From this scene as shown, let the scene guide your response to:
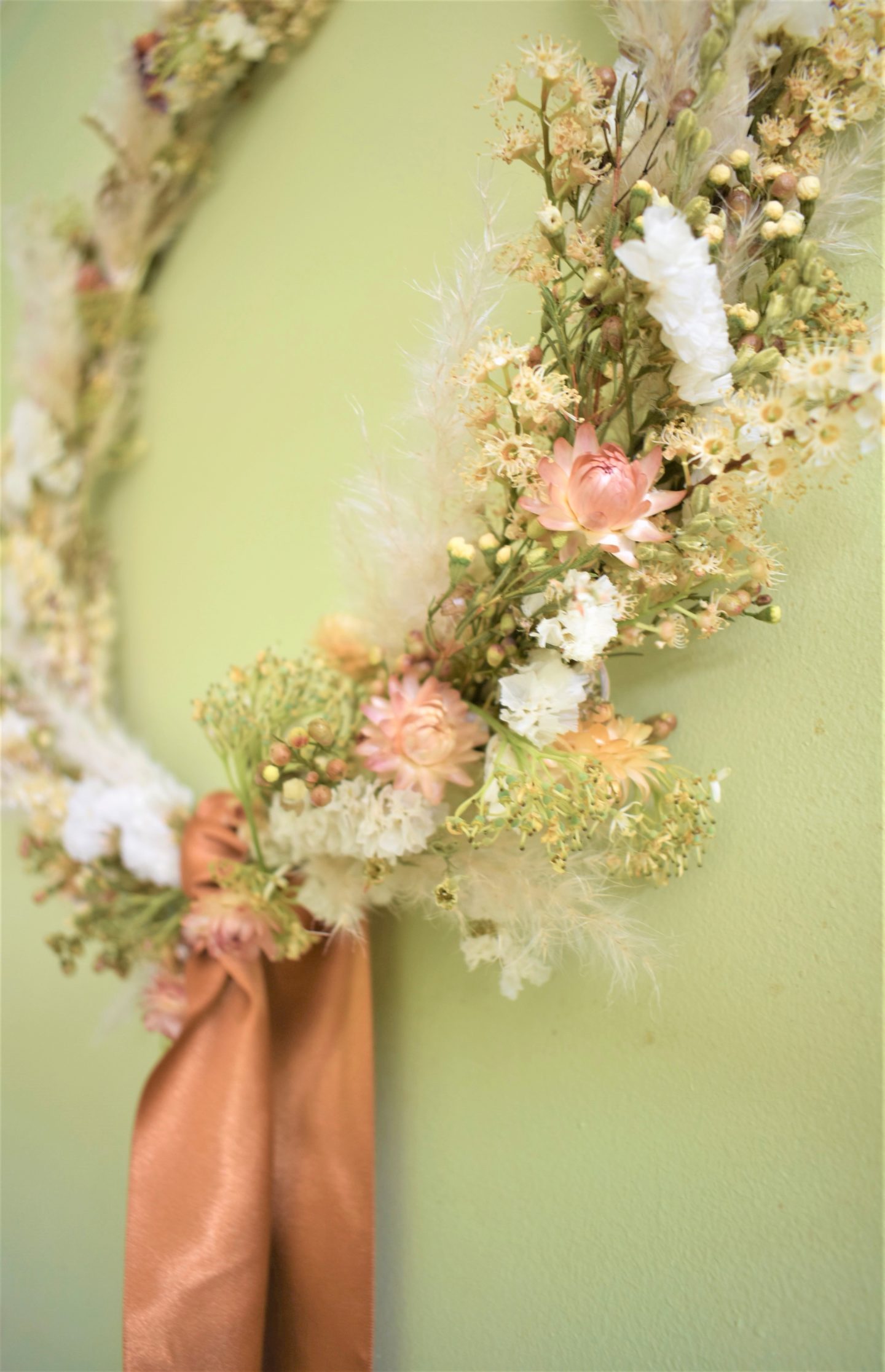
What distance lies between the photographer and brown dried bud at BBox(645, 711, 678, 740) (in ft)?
2.65

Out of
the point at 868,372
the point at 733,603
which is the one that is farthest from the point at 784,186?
the point at 733,603

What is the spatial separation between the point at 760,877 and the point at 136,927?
0.70m

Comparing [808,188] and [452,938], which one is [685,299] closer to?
[808,188]

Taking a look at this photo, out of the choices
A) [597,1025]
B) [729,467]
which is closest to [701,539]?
[729,467]

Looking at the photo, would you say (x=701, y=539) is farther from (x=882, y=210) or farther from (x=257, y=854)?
(x=257, y=854)

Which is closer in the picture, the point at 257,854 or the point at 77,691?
the point at 257,854

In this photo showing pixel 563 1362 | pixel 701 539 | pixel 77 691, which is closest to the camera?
pixel 701 539

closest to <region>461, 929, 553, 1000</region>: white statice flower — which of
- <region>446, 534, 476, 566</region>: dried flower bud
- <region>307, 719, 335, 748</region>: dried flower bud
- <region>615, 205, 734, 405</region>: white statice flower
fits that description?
<region>307, 719, 335, 748</region>: dried flower bud

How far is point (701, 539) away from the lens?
678mm

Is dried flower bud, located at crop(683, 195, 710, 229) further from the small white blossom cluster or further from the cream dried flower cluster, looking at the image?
the small white blossom cluster

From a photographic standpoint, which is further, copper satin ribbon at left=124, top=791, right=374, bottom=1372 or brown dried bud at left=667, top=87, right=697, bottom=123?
copper satin ribbon at left=124, top=791, right=374, bottom=1372

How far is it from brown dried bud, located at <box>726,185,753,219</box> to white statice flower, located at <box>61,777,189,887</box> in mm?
830

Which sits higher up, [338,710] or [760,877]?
[338,710]

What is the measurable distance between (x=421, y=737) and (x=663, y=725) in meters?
0.22
